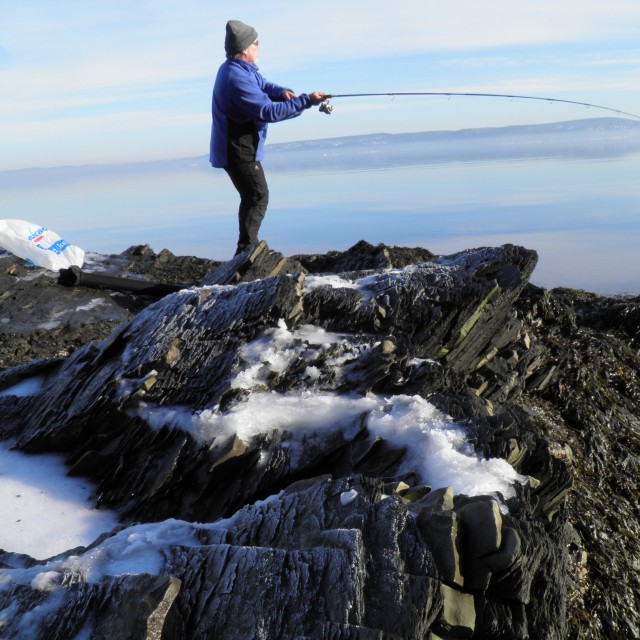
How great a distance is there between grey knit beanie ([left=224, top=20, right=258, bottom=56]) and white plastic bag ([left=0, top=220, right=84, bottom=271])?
178 inches

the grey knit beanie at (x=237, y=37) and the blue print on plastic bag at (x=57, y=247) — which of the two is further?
the blue print on plastic bag at (x=57, y=247)

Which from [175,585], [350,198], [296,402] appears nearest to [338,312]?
[296,402]

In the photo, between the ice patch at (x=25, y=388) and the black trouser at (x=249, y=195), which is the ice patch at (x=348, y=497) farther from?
the black trouser at (x=249, y=195)

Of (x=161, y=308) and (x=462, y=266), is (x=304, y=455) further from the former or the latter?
(x=462, y=266)

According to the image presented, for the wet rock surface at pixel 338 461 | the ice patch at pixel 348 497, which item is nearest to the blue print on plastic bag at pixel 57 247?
the wet rock surface at pixel 338 461

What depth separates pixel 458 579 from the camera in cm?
310

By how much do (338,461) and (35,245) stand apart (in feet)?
28.6

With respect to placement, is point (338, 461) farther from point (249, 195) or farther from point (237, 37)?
point (237, 37)

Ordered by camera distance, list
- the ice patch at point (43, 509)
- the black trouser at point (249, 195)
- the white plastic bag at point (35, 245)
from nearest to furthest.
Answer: the ice patch at point (43, 509) → the black trouser at point (249, 195) → the white plastic bag at point (35, 245)

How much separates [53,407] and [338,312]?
2.41 meters

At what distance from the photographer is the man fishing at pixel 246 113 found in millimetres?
9164

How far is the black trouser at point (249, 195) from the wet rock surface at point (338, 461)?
1.72 meters

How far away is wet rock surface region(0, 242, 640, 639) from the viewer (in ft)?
9.66

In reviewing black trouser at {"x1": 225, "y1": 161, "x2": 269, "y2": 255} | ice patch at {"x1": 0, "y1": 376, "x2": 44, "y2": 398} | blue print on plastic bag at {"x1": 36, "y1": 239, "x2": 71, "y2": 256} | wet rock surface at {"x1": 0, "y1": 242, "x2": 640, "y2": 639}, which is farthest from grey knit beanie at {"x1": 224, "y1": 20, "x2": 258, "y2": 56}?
ice patch at {"x1": 0, "y1": 376, "x2": 44, "y2": 398}
